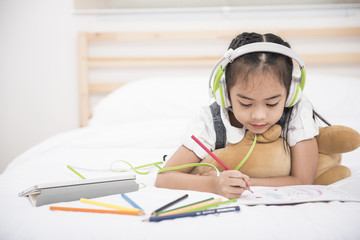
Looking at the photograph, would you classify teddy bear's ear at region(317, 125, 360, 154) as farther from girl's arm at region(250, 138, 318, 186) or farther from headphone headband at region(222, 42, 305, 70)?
headphone headband at region(222, 42, 305, 70)

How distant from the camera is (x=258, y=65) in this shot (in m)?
0.74

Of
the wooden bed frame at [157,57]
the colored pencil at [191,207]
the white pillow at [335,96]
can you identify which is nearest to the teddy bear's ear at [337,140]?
the colored pencil at [191,207]

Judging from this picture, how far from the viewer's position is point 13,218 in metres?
0.56

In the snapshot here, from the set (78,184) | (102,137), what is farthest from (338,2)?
(78,184)

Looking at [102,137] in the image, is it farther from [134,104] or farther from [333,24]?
[333,24]

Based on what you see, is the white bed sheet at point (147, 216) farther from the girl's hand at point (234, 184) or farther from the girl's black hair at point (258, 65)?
the girl's black hair at point (258, 65)

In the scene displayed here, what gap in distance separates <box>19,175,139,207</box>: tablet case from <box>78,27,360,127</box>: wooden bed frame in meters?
1.45

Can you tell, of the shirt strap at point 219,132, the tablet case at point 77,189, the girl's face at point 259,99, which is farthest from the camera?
the shirt strap at point 219,132

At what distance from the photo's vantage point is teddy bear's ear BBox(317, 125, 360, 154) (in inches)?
31.4

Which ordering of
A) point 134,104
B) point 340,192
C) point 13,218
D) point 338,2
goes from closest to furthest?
1. point 13,218
2. point 340,192
3. point 134,104
4. point 338,2

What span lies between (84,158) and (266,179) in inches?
27.1

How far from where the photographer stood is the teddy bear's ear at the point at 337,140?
2.62 ft

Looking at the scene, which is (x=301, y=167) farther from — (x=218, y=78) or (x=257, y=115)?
(x=218, y=78)

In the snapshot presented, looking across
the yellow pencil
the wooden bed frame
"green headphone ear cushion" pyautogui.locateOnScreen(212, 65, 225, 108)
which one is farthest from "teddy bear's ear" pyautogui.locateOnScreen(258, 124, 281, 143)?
the wooden bed frame
